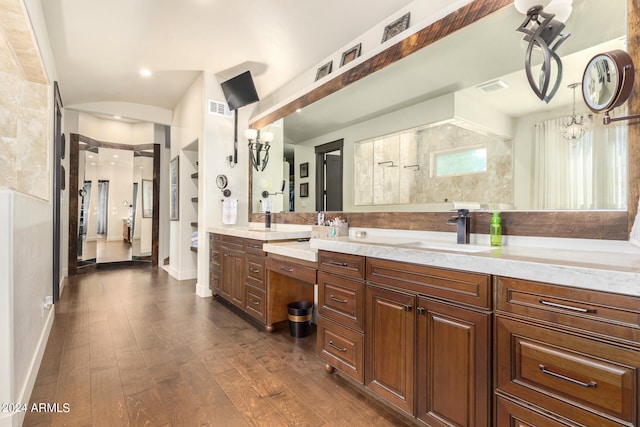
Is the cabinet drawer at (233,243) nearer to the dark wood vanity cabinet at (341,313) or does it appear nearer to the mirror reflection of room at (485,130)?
the mirror reflection of room at (485,130)

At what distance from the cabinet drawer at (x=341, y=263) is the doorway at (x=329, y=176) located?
0.89 metres

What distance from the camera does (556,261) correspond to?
109 cm

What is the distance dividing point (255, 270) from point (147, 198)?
4716mm

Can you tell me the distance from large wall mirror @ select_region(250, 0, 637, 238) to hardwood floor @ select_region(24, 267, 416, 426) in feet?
4.30

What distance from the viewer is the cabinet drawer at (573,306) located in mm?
913

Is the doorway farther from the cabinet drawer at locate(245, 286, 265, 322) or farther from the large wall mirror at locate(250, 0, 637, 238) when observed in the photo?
the cabinet drawer at locate(245, 286, 265, 322)

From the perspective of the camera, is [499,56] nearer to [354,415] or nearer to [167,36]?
[354,415]

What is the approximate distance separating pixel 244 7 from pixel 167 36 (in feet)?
3.52

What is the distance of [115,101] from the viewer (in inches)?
206

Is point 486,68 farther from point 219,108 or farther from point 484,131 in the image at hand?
point 219,108

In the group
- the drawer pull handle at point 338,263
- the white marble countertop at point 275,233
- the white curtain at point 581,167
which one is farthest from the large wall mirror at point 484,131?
the drawer pull handle at point 338,263

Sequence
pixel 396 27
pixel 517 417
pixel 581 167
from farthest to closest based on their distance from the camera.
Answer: pixel 396 27 → pixel 581 167 → pixel 517 417

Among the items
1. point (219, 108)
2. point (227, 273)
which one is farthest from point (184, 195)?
point (227, 273)

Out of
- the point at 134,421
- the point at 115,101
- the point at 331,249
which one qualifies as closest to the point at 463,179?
the point at 331,249
